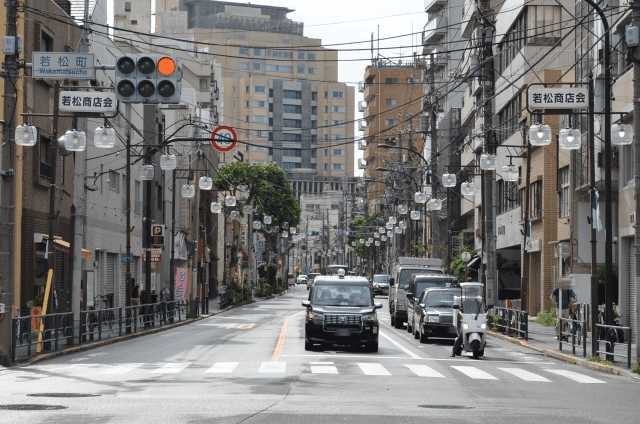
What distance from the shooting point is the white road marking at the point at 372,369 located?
20.9m

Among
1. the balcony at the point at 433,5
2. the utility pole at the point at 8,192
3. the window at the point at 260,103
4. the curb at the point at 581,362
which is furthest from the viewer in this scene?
the window at the point at 260,103

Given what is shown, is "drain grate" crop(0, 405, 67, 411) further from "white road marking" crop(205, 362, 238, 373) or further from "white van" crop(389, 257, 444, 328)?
"white van" crop(389, 257, 444, 328)

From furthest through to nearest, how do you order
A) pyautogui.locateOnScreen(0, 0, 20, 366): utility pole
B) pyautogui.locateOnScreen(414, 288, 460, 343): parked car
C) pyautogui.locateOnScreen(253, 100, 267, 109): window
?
1. pyautogui.locateOnScreen(253, 100, 267, 109): window
2. pyautogui.locateOnScreen(414, 288, 460, 343): parked car
3. pyautogui.locateOnScreen(0, 0, 20, 366): utility pole

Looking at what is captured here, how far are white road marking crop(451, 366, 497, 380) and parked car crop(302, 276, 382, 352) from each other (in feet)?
15.8

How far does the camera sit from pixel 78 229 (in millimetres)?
29578

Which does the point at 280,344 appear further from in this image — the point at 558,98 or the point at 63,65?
the point at 63,65

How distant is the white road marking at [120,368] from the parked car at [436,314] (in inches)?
485

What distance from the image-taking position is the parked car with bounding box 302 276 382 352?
27.2 meters

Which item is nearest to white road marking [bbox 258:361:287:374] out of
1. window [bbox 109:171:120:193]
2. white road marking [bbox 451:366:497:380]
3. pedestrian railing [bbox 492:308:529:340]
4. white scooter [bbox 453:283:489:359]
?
white road marking [bbox 451:366:497:380]

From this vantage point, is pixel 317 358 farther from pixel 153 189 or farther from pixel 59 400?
pixel 153 189

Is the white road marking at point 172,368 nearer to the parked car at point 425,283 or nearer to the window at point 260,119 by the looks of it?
the parked car at point 425,283

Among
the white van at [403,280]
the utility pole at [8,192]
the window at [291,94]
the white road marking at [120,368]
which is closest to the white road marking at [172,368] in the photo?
the white road marking at [120,368]

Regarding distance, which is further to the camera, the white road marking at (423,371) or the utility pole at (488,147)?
the utility pole at (488,147)

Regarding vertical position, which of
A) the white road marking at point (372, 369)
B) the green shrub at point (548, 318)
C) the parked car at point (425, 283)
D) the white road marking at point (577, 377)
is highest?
the parked car at point (425, 283)
